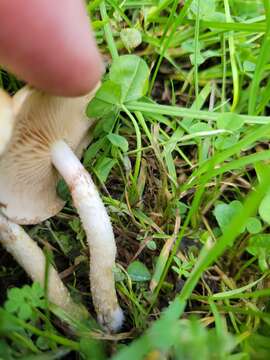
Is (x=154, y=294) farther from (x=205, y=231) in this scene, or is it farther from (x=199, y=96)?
(x=199, y=96)

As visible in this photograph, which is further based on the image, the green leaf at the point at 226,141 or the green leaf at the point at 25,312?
the green leaf at the point at 226,141

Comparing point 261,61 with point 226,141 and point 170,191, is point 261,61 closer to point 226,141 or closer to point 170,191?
point 226,141

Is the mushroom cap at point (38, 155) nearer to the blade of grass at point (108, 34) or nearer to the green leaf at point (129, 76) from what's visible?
the green leaf at point (129, 76)

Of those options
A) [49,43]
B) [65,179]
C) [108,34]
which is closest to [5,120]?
[49,43]

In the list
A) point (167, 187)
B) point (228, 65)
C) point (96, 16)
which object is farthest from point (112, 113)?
point (228, 65)

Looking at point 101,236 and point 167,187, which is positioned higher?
point 101,236

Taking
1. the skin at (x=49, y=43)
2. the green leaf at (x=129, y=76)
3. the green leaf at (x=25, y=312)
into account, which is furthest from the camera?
the green leaf at (x=129, y=76)

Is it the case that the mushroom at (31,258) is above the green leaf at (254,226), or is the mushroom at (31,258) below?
above

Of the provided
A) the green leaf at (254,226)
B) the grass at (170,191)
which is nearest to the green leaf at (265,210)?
the grass at (170,191)
